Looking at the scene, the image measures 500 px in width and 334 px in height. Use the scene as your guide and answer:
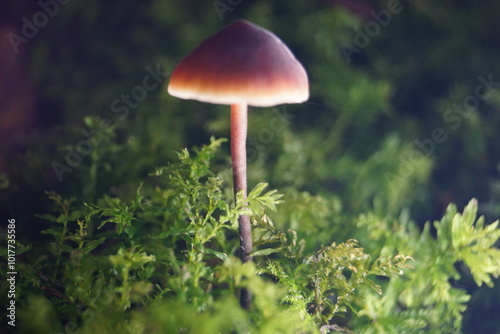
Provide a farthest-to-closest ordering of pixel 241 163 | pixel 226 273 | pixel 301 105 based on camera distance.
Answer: pixel 301 105 < pixel 241 163 < pixel 226 273

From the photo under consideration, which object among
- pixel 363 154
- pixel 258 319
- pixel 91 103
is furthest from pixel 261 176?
pixel 91 103

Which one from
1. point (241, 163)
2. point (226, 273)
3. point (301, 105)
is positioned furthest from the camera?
point (301, 105)

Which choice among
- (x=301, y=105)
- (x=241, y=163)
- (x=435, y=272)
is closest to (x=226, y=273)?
(x=241, y=163)

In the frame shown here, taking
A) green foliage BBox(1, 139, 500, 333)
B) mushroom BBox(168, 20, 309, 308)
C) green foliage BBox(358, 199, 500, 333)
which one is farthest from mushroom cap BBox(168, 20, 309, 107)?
green foliage BBox(358, 199, 500, 333)

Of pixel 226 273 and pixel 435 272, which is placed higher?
pixel 226 273

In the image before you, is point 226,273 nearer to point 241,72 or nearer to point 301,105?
point 241,72

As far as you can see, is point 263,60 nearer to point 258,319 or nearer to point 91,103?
point 258,319

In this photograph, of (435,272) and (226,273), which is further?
(435,272)

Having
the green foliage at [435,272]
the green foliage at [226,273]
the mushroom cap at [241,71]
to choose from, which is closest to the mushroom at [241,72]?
the mushroom cap at [241,71]
